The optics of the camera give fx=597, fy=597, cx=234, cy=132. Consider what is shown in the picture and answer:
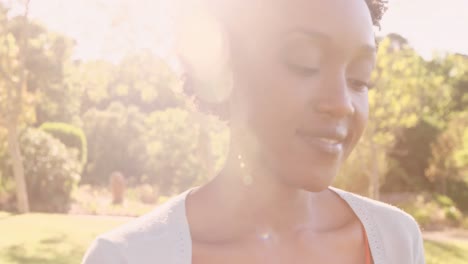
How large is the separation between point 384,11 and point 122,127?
26.9 metres

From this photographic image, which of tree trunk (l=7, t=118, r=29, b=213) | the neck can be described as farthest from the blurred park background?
the neck

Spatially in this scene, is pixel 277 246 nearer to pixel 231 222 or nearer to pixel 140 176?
pixel 231 222

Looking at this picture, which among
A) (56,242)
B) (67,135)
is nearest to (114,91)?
(67,135)

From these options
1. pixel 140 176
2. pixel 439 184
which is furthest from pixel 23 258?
pixel 439 184

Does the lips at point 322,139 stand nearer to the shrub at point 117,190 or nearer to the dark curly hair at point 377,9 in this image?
the dark curly hair at point 377,9

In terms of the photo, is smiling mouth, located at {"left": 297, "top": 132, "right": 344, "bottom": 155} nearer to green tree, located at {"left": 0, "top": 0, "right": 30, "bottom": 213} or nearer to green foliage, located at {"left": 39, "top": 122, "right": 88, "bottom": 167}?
green tree, located at {"left": 0, "top": 0, "right": 30, "bottom": 213}

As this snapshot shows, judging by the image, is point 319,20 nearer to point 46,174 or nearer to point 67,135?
point 46,174

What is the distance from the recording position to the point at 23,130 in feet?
65.3

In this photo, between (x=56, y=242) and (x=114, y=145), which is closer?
(x=56, y=242)

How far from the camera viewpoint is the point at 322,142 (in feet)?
5.89

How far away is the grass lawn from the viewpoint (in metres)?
12.2

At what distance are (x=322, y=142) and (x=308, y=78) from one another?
0.20 m

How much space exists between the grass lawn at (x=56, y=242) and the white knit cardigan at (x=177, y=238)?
34.3 ft

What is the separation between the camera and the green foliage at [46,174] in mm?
18688
